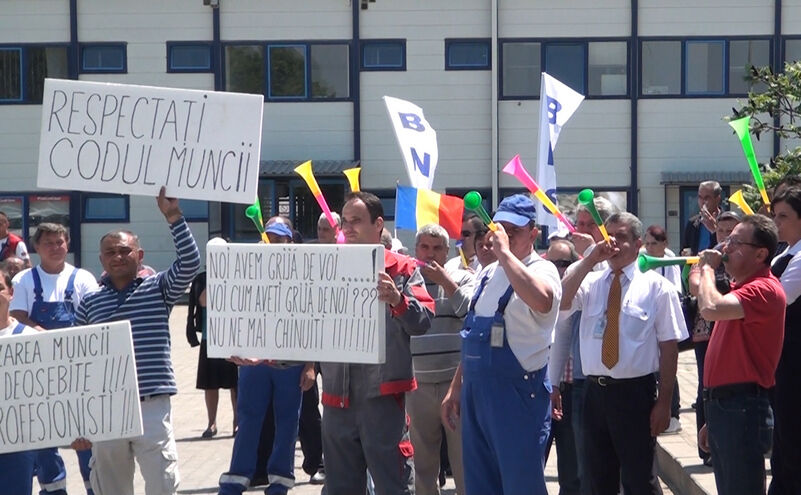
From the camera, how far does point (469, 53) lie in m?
27.3

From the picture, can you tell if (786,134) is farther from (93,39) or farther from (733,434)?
(93,39)

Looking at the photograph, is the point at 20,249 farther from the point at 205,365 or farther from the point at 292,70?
the point at 292,70

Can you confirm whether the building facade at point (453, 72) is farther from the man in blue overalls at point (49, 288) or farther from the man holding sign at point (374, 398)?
the man holding sign at point (374, 398)

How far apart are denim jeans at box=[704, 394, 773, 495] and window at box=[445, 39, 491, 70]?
21892mm

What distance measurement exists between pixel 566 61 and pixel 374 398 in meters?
22.1

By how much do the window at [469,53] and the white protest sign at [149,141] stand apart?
70.1 feet

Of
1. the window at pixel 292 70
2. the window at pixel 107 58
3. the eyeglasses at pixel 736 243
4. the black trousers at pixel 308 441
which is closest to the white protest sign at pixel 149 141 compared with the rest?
the eyeglasses at pixel 736 243

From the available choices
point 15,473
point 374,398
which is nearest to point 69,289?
point 15,473

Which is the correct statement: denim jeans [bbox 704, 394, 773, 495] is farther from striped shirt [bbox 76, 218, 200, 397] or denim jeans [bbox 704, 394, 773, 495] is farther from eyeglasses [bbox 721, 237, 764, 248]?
striped shirt [bbox 76, 218, 200, 397]

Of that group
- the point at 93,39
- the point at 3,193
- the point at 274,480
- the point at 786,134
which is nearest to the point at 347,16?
the point at 93,39

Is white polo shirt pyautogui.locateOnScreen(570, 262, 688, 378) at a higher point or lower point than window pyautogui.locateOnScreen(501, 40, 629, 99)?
lower

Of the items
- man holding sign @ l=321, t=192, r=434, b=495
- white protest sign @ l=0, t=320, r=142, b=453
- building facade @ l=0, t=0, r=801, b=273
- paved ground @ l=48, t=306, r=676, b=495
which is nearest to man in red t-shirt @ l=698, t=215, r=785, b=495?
man holding sign @ l=321, t=192, r=434, b=495

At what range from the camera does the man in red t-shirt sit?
5.88 meters

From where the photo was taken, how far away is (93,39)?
2758 centimetres
